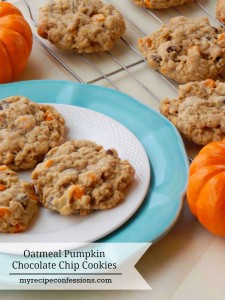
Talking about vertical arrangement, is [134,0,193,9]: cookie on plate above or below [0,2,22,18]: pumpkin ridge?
above

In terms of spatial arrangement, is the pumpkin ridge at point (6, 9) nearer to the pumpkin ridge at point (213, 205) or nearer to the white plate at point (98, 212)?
the white plate at point (98, 212)

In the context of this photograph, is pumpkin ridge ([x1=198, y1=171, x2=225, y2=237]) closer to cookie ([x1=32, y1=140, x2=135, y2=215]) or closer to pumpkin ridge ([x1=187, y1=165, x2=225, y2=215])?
pumpkin ridge ([x1=187, y1=165, x2=225, y2=215])

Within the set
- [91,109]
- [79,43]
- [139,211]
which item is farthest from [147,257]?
[79,43]

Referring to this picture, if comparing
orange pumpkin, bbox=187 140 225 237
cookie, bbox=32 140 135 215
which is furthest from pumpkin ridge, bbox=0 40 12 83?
orange pumpkin, bbox=187 140 225 237

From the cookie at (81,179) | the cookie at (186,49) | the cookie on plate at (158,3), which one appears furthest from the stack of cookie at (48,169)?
the cookie on plate at (158,3)

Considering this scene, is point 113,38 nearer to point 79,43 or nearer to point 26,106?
point 79,43

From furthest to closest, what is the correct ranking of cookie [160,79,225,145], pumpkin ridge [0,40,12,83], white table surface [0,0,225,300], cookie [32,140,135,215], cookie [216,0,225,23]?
cookie [216,0,225,23], pumpkin ridge [0,40,12,83], cookie [160,79,225,145], cookie [32,140,135,215], white table surface [0,0,225,300]

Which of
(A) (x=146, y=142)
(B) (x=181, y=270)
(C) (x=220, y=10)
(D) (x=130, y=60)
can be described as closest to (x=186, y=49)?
(D) (x=130, y=60)
